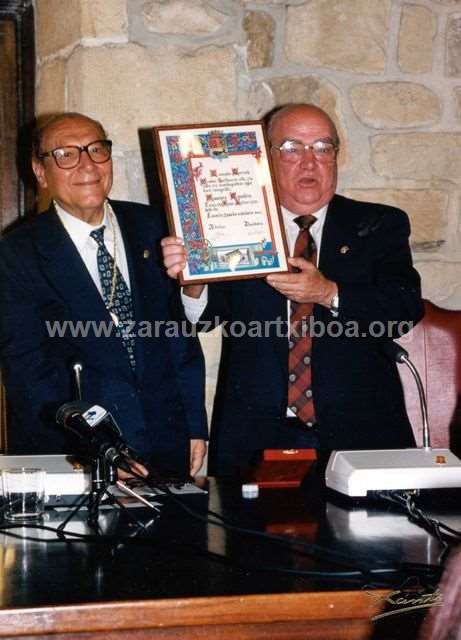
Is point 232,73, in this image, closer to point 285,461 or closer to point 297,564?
point 285,461

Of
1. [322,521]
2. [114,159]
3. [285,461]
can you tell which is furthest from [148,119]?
[322,521]

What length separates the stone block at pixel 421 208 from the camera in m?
3.58

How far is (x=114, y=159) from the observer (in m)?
3.25

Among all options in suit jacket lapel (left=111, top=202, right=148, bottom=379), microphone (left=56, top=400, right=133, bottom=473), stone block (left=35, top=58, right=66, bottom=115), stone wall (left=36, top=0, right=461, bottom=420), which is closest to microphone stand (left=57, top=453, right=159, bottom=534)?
microphone (left=56, top=400, right=133, bottom=473)

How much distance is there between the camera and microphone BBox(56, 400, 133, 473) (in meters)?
1.89

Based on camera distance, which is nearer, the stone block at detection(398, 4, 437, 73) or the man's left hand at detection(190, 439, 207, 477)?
the man's left hand at detection(190, 439, 207, 477)

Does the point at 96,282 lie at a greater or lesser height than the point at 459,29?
lesser

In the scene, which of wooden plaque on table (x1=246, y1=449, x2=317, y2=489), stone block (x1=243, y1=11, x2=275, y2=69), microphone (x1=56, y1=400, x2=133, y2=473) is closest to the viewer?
microphone (x1=56, y1=400, x2=133, y2=473)

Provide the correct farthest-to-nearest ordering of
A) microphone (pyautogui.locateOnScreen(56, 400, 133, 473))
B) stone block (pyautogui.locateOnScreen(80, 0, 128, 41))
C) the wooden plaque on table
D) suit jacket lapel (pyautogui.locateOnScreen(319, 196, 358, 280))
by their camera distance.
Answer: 1. stone block (pyautogui.locateOnScreen(80, 0, 128, 41))
2. suit jacket lapel (pyautogui.locateOnScreen(319, 196, 358, 280))
3. the wooden plaque on table
4. microphone (pyautogui.locateOnScreen(56, 400, 133, 473))

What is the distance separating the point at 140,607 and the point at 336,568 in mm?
355

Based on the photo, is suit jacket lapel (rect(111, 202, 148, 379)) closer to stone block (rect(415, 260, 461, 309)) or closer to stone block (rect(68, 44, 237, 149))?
stone block (rect(68, 44, 237, 149))

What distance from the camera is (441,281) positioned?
11.9 feet

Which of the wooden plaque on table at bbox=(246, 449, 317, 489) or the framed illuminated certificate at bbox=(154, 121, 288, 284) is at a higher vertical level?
the framed illuminated certificate at bbox=(154, 121, 288, 284)
